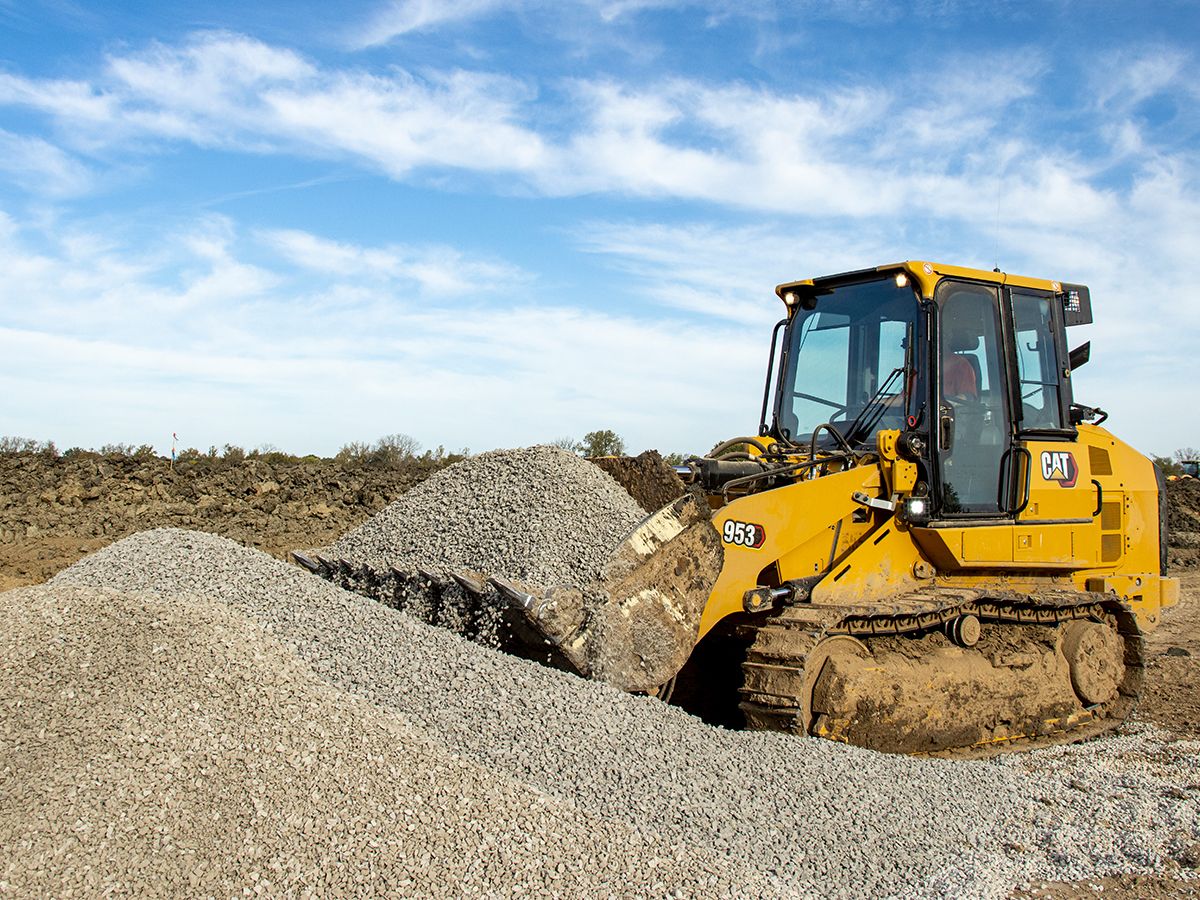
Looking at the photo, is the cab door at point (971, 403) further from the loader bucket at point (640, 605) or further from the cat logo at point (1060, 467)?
the loader bucket at point (640, 605)

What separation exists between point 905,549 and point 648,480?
127 inches

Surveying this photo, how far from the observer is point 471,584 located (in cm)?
589

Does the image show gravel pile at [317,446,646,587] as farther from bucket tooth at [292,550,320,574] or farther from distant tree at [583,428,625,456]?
distant tree at [583,428,625,456]

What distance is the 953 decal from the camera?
224 inches

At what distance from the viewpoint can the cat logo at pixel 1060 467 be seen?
6910 millimetres

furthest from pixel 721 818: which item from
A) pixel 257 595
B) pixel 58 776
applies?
pixel 257 595

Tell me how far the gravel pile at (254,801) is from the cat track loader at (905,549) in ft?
4.17

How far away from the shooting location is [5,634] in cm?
563

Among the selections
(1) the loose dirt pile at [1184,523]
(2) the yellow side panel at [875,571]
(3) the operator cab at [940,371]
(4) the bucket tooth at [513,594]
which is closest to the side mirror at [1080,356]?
(3) the operator cab at [940,371]

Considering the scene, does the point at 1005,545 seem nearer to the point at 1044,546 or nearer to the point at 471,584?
the point at 1044,546

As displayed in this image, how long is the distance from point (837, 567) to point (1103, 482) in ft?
9.00

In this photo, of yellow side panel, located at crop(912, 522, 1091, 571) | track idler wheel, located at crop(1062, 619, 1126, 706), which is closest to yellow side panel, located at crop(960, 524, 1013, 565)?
yellow side panel, located at crop(912, 522, 1091, 571)

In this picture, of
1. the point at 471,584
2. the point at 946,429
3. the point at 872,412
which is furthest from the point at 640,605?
the point at 946,429

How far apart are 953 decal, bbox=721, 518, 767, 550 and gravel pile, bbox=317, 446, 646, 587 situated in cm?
77
